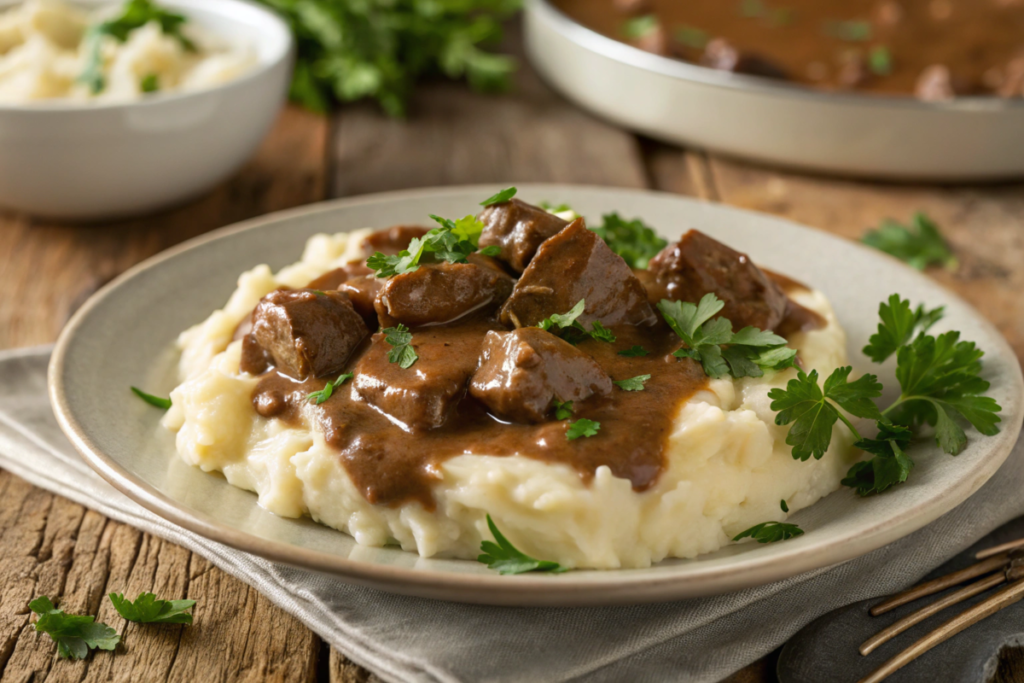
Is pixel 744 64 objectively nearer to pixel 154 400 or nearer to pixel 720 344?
pixel 720 344

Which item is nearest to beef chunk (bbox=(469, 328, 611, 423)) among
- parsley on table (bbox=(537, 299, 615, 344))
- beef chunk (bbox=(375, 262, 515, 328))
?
parsley on table (bbox=(537, 299, 615, 344))

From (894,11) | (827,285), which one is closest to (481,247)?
(827,285)

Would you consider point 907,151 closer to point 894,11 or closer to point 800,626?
point 894,11

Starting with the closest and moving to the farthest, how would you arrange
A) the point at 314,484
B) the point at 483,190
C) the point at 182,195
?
the point at 314,484 < the point at 483,190 < the point at 182,195

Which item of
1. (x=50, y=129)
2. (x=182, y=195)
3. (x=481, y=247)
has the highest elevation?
(x=481, y=247)

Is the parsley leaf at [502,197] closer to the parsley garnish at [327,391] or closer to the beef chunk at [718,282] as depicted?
the beef chunk at [718,282]

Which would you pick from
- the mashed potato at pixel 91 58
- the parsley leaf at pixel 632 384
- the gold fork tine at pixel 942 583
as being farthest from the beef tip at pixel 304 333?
the mashed potato at pixel 91 58

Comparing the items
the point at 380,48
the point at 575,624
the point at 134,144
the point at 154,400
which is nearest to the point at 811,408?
the point at 575,624
